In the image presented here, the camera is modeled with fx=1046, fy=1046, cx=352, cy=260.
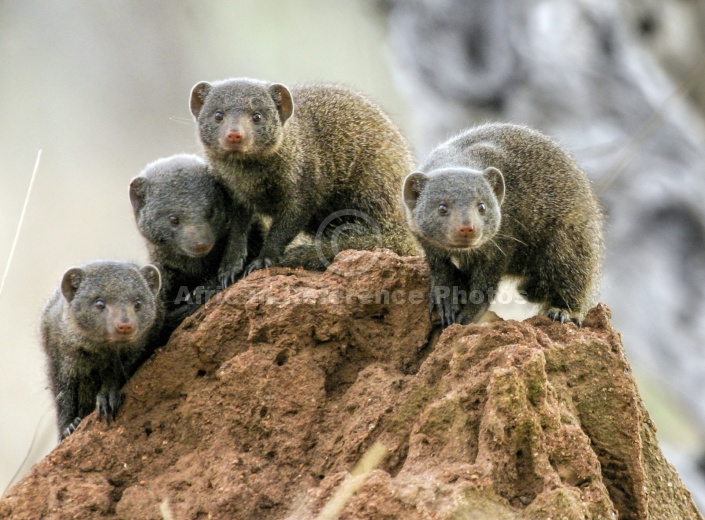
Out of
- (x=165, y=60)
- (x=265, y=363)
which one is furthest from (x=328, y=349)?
(x=165, y=60)

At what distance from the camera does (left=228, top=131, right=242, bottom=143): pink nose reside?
5730 mm

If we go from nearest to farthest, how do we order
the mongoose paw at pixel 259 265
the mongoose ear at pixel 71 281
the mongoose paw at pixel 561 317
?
the mongoose paw at pixel 561 317, the mongoose ear at pixel 71 281, the mongoose paw at pixel 259 265

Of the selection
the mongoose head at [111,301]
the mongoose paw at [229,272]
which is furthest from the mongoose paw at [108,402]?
the mongoose paw at [229,272]

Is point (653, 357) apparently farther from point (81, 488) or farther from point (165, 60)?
point (165, 60)

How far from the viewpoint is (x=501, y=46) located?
10383mm

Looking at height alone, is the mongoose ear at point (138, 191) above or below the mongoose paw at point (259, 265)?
above

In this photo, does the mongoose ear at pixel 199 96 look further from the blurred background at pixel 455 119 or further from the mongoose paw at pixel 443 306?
the mongoose paw at pixel 443 306

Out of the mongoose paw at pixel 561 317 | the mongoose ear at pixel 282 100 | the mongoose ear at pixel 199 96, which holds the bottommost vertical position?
the mongoose paw at pixel 561 317

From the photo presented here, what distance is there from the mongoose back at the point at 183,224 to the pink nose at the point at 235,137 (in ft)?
1.54

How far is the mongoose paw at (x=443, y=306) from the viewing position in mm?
4863

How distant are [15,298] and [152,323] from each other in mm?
6010

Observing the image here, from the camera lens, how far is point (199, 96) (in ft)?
20.1

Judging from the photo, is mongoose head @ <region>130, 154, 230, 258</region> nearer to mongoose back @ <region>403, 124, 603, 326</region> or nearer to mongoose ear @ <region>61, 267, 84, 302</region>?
mongoose ear @ <region>61, 267, 84, 302</region>

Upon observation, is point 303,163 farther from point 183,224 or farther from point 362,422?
point 362,422
